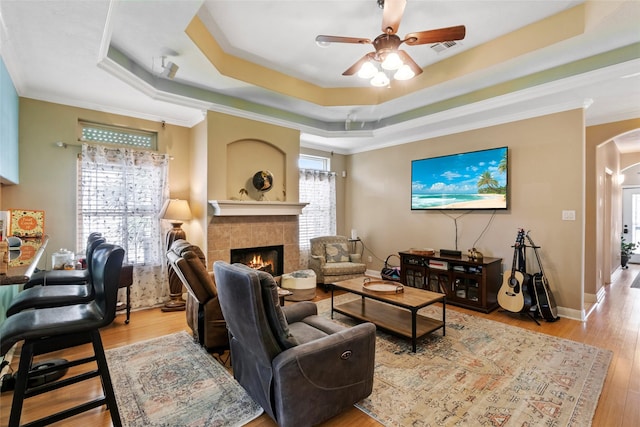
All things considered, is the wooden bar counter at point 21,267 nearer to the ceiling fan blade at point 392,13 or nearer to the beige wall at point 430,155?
the beige wall at point 430,155

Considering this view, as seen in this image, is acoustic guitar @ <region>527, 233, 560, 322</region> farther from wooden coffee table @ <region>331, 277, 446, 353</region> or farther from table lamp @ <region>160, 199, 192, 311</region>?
table lamp @ <region>160, 199, 192, 311</region>

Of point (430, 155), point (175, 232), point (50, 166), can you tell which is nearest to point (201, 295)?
point (175, 232)

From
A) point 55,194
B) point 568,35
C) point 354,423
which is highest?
point 568,35

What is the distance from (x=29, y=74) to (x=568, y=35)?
17.1 ft

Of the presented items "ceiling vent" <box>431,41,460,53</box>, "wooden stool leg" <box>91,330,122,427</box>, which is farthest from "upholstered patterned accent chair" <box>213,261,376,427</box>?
"ceiling vent" <box>431,41,460,53</box>

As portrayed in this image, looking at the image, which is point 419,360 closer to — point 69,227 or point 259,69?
point 259,69

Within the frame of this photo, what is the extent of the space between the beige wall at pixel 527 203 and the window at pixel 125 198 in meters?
4.05

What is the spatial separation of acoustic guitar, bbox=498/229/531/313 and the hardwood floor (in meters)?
0.16

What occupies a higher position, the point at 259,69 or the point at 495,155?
the point at 259,69

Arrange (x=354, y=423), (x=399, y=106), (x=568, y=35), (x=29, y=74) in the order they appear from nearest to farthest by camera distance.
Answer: (x=354, y=423) < (x=568, y=35) < (x=29, y=74) < (x=399, y=106)

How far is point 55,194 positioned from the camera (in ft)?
11.8

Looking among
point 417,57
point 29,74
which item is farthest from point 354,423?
point 29,74

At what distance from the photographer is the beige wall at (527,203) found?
3674 millimetres

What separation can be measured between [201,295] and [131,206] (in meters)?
2.21
